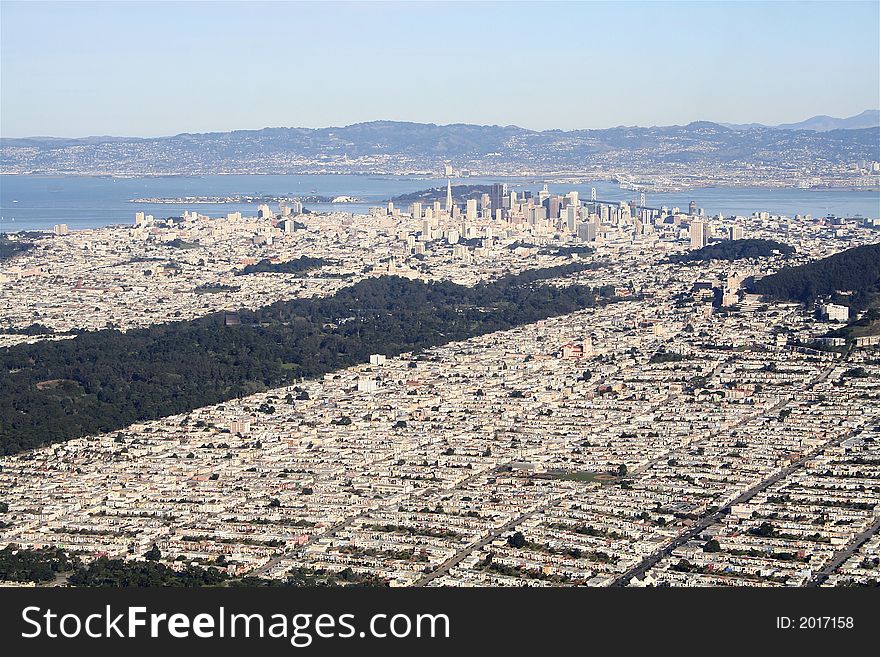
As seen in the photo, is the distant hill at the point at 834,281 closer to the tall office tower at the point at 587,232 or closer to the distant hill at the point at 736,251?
the distant hill at the point at 736,251

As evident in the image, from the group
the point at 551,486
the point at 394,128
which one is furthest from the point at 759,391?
the point at 394,128

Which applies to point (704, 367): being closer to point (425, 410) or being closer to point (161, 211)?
point (425, 410)

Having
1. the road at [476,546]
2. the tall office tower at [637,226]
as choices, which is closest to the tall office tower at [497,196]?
the tall office tower at [637,226]

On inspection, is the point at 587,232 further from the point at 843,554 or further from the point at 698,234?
the point at 843,554

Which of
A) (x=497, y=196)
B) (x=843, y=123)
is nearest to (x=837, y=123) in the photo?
(x=843, y=123)

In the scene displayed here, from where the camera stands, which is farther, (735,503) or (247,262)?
(247,262)

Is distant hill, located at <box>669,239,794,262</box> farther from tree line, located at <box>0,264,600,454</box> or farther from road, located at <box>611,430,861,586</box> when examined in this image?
road, located at <box>611,430,861,586</box>
